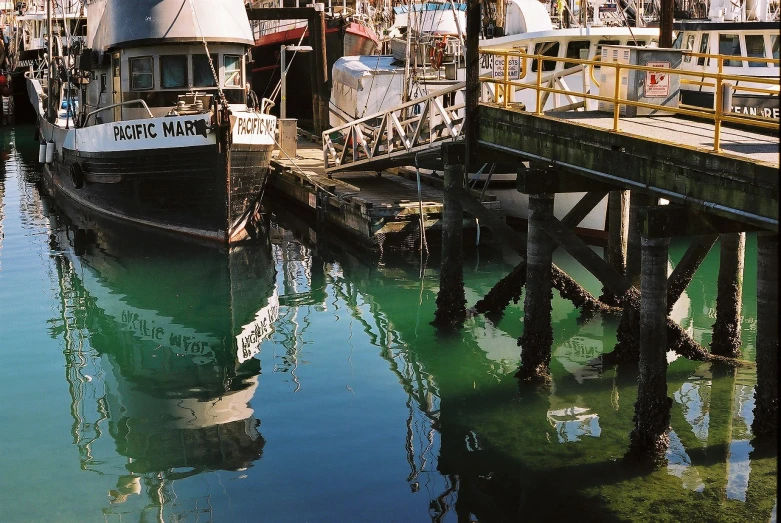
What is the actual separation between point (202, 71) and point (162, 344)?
876cm

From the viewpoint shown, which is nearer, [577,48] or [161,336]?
[161,336]

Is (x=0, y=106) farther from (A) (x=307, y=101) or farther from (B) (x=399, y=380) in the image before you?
(B) (x=399, y=380)

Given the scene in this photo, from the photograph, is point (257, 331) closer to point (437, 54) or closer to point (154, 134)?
point (154, 134)

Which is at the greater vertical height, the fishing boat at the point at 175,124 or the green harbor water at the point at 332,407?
the fishing boat at the point at 175,124

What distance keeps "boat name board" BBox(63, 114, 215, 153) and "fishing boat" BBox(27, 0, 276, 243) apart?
0.07 ft

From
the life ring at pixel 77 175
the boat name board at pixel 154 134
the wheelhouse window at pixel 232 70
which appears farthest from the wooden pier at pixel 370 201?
the life ring at pixel 77 175

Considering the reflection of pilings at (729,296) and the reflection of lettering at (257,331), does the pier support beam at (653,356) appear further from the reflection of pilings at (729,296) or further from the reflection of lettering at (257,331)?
the reflection of lettering at (257,331)

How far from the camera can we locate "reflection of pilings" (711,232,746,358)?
40.0ft

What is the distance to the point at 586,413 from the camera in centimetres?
1134

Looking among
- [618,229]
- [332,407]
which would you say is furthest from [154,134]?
[332,407]

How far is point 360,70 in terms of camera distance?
1104 inches

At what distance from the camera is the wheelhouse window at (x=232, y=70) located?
21875mm

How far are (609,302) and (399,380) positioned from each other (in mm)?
4158

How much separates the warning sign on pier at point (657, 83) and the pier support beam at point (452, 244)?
2.86 meters
